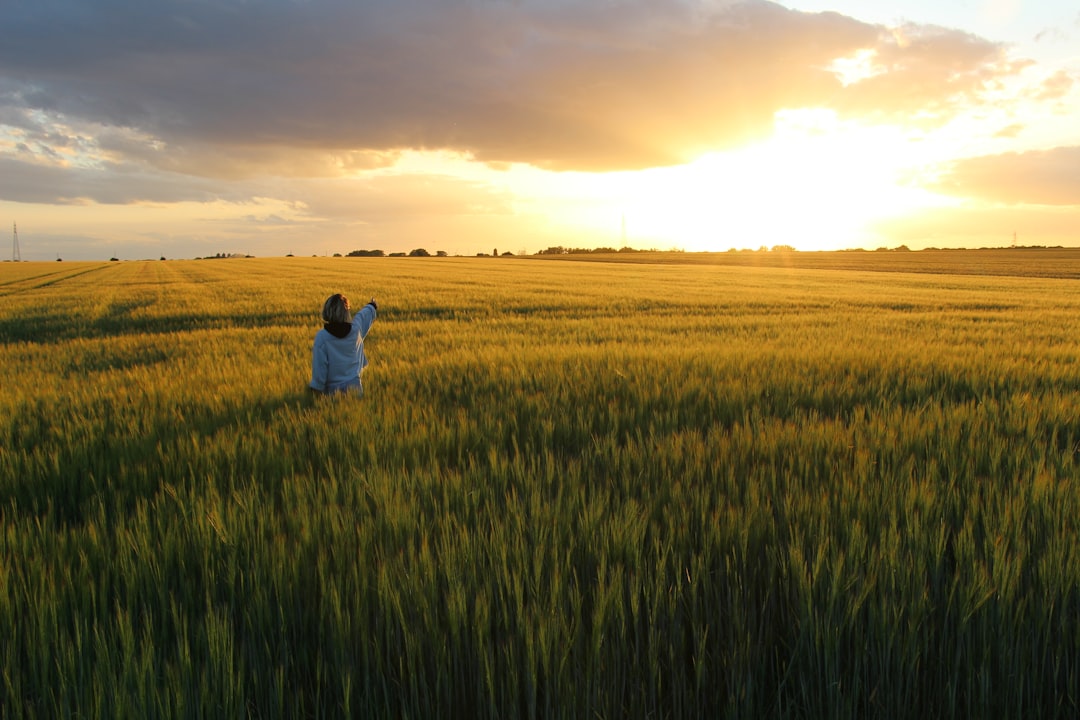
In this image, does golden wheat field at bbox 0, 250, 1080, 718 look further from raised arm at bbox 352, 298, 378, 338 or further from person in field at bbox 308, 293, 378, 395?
raised arm at bbox 352, 298, 378, 338

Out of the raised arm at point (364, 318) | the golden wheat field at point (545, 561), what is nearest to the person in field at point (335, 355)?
the raised arm at point (364, 318)

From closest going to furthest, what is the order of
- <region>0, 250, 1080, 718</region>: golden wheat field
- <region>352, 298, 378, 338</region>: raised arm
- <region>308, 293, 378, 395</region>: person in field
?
<region>0, 250, 1080, 718</region>: golden wheat field < <region>308, 293, 378, 395</region>: person in field < <region>352, 298, 378, 338</region>: raised arm

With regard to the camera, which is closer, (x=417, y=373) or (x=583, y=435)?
(x=583, y=435)

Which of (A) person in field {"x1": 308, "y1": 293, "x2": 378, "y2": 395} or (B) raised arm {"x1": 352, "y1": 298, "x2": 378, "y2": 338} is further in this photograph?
(B) raised arm {"x1": 352, "y1": 298, "x2": 378, "y2": 338}

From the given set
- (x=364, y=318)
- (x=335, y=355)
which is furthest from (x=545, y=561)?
(x=364, y=318)

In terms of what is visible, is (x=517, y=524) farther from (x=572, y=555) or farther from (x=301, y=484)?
(x=301, y=484)

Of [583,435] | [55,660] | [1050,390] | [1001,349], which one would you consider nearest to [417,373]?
[583,435]

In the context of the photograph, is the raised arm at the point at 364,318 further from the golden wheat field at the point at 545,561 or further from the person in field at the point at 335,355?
the golden wheat field at the point at 545,561

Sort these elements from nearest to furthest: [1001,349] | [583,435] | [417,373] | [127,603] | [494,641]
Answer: [494,641] < [127,603] < [583,435] < [417,373] < [1001,349]

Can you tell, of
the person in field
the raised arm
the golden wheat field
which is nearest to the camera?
the golden wheat field

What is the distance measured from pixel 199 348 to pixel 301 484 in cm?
739

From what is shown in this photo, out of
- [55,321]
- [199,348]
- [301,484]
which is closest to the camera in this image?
[301,484]

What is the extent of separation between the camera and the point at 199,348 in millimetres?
8805

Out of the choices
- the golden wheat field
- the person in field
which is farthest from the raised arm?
the golden wheat field
